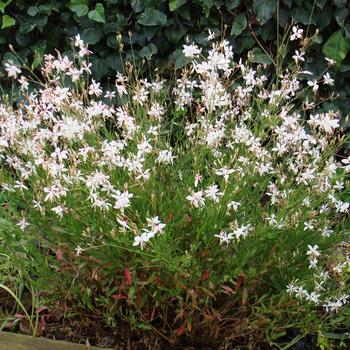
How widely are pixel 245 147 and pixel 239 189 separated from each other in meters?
0.32

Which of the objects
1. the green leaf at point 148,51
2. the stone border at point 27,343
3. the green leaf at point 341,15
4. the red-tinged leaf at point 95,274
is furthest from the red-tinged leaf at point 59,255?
the green leaf at point 341,15

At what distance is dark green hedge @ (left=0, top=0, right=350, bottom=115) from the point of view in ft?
12.6

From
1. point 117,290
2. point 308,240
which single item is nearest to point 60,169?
point 117,290

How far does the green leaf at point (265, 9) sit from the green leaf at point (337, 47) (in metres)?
0.37

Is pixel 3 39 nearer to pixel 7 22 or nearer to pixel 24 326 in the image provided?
pixel 7 22

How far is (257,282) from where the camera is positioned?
8.93 ft

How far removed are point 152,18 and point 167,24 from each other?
98mm

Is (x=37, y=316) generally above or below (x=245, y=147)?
below

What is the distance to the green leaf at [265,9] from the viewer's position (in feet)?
12.5

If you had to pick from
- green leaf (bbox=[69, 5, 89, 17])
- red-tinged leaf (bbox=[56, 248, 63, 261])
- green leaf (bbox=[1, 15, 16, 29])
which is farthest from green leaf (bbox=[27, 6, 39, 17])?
red-tinged leaf (bbox=[56, 248, 63, 261])

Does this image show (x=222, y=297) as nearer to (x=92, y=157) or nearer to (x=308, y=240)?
(x=308, y=240)

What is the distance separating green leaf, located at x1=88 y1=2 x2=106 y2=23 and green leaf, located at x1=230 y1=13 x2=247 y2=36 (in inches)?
30.1

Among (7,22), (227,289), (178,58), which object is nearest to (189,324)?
(227,289)

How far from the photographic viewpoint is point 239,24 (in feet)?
12.9
